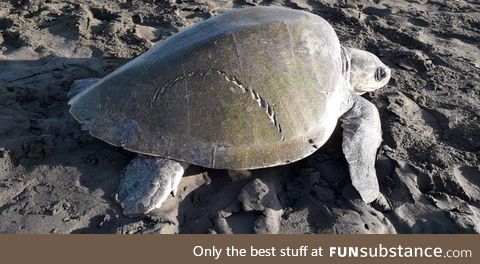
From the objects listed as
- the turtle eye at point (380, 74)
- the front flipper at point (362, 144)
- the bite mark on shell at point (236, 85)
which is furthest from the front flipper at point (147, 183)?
the turtle eye at point (380, 74)

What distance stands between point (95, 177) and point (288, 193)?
1.29 meters

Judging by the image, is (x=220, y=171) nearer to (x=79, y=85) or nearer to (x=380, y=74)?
(x=79, y=85)

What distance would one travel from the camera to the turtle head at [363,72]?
11.5 feet

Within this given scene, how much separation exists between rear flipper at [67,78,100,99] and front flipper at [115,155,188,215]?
39.4 inches

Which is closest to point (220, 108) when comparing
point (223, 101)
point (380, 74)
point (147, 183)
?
point (223, 101)

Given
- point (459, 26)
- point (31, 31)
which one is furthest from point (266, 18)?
point (459, 26)

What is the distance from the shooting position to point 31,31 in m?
4.26

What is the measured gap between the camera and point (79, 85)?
355 cm

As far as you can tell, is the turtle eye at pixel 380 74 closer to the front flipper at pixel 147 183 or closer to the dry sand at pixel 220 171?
the dry sand at pixel 220 171

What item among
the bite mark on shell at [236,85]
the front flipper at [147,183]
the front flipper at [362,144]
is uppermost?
the bite mark on shell at [236,85]

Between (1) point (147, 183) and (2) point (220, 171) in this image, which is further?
(2) point (220, 171)

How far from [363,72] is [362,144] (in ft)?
2.64

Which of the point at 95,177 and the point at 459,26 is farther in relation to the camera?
the point at 459,26

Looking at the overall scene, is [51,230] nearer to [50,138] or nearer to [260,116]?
[50,138]
